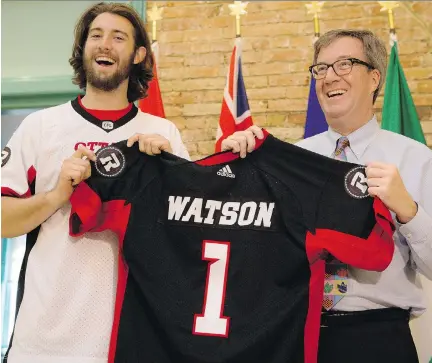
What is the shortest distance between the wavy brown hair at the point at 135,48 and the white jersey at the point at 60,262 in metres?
0.20

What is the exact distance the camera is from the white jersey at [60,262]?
158 centimetres

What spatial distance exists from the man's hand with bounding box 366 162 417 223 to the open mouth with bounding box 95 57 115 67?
0.95m

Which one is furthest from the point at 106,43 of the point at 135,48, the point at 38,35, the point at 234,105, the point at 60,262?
the point at 38,35

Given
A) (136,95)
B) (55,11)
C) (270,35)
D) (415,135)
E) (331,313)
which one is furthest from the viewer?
(55,11)

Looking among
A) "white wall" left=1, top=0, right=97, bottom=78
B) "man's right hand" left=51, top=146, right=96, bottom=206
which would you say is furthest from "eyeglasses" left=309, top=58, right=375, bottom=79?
"white wall" left=1, top=0, right=97, bottom=78

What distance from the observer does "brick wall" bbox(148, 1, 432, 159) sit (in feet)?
10.8

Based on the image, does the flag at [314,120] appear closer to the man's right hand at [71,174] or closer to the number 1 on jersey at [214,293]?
the number 1 on jersey at [214,293]

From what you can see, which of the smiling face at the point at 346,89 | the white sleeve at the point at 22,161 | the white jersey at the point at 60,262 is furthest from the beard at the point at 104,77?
the smiling face at the point at 346,89

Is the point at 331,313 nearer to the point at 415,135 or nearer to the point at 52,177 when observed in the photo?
the point at 52,177

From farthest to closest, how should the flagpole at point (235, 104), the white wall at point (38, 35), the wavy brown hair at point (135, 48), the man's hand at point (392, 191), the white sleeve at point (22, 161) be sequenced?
the white wall at point (38, 35) < the flagpole at point (235, 104) < the wavy brown hair at point (135, 48) < the white sleeve at point (22, 161) < the man's hand at point (392, 191)

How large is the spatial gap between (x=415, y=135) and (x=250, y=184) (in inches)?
59.1

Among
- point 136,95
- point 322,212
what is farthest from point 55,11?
point 322,212

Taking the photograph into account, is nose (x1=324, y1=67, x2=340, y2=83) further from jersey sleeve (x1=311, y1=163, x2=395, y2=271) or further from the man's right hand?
the man's right hand

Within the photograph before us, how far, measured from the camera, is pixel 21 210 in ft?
5.27
